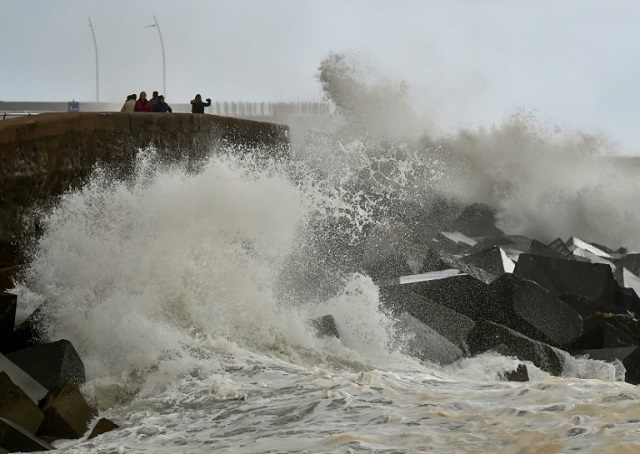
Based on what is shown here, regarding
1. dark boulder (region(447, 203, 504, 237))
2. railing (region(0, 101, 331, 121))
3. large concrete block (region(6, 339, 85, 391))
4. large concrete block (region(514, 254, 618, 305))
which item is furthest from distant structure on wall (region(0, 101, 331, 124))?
large concrete block (region(6, 339, 85, 391))

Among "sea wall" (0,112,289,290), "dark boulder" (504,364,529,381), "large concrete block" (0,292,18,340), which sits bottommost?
"dark boulder" (504,364,529,381)

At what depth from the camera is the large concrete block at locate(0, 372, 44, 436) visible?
4605mm

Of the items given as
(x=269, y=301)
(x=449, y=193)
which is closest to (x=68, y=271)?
(x=269, y=301)

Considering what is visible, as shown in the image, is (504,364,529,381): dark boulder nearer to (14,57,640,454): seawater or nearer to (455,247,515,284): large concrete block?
(14,57,640,454): seawater

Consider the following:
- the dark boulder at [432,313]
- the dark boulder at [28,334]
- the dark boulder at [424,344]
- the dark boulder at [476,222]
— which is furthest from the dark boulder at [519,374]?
the dark boulder at [476,222]

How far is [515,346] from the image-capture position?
7.12m

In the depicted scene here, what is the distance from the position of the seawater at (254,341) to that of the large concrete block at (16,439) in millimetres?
214

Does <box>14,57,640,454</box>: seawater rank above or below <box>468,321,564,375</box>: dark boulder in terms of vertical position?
above

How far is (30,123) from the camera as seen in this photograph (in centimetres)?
706

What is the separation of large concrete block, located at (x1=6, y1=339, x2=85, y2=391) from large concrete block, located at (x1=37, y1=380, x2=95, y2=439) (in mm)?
231

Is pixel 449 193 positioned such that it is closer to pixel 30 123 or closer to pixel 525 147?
pixel 525 147

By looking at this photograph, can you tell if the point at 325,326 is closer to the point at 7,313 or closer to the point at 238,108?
the point at 7,313

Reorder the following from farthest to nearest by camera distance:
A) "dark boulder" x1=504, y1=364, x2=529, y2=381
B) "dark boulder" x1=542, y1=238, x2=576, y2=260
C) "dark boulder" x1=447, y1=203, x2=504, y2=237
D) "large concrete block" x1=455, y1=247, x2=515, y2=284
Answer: "dark boulder" x1=447, y1=203, x2=504, y2=237 < "dark boulder" x1=542, y1=238, x2=576, y2=260 < "large concrete block" x1=455, y1=247, x2=515, y2=284 < "dark boulder" x1=504, y1=364, x2=529, y2=381

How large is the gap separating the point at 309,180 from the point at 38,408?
520cm
